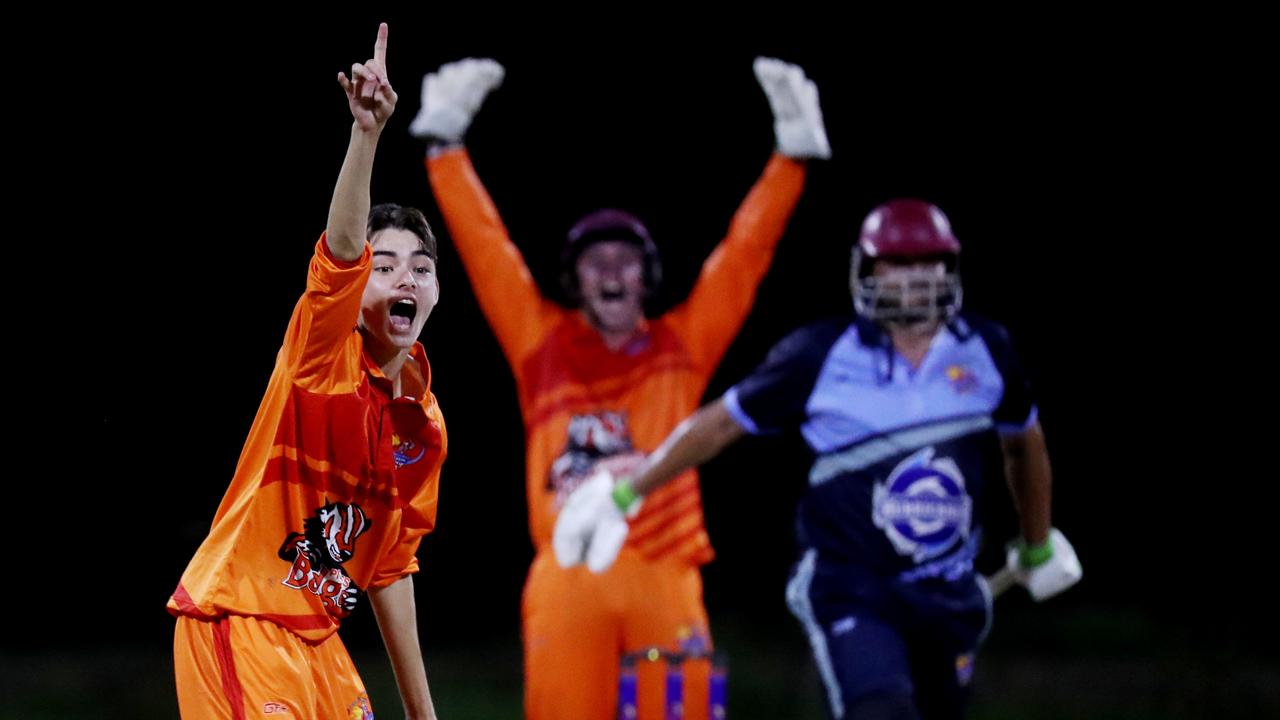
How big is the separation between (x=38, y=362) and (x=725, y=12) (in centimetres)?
322

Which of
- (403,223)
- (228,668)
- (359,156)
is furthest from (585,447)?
(359,156)

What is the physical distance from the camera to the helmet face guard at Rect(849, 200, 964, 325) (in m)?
3.97

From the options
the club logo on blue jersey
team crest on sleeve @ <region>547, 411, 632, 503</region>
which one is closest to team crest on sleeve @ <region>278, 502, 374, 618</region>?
the club logo on blue jersey

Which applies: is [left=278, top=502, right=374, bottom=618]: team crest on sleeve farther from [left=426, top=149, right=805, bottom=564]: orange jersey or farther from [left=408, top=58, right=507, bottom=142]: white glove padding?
[left=408, top=58, right=507, bottom=142]: white glove padding

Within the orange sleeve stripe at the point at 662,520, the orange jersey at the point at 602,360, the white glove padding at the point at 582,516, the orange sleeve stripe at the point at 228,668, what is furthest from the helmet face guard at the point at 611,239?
the orange sleeve stripe at the point at 228,668

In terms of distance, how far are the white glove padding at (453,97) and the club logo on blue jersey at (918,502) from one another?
2.01 metres

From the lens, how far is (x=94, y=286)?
5.71 meters

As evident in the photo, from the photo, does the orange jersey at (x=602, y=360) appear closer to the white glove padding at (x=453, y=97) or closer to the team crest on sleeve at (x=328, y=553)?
the white glove padding at (x=453, y=97)

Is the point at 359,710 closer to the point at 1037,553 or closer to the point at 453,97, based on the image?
the point at 1037,553

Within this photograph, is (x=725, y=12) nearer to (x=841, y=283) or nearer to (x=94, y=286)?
(x=841, y=283)

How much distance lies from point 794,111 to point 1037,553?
169 centimetres

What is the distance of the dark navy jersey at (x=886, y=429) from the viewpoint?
3910 mm

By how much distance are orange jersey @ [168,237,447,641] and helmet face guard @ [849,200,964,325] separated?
146 cm

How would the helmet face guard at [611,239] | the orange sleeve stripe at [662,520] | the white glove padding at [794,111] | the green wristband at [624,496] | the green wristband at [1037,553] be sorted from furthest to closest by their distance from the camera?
the white glove padding at [794,111]
the helmet face guard at [611,239]
the orange sleeve stripe at [662,520]
the green wristband at [1037,553]
the green wristband at [624,496]
